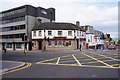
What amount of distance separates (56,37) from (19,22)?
1452cm

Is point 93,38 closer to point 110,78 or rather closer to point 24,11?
point 24,11

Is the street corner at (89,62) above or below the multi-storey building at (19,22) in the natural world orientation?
below

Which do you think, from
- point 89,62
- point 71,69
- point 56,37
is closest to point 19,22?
point 56,37

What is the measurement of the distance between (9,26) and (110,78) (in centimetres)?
4260

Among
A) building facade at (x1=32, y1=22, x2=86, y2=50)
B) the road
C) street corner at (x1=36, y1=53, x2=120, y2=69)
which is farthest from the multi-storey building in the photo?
the road

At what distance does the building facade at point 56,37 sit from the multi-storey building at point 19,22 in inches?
145

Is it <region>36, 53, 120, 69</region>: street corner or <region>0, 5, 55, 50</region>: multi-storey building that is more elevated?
<region>0, 5, 55, 50</region>: multi-storey building

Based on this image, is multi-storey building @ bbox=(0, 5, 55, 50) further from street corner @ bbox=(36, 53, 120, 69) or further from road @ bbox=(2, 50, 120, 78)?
road @ bbox=(2, 50, 120, 78)

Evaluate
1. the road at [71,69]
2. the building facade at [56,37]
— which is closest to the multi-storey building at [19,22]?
the building facade at [56,37]

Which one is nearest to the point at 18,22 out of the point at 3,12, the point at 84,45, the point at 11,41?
the point at 11,41

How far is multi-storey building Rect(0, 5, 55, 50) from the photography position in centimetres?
3753

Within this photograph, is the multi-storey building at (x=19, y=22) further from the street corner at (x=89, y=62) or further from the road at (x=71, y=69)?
the road at (x=71, y=69)

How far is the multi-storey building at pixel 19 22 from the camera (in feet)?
123

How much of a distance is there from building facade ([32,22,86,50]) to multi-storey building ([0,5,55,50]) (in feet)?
12.0
